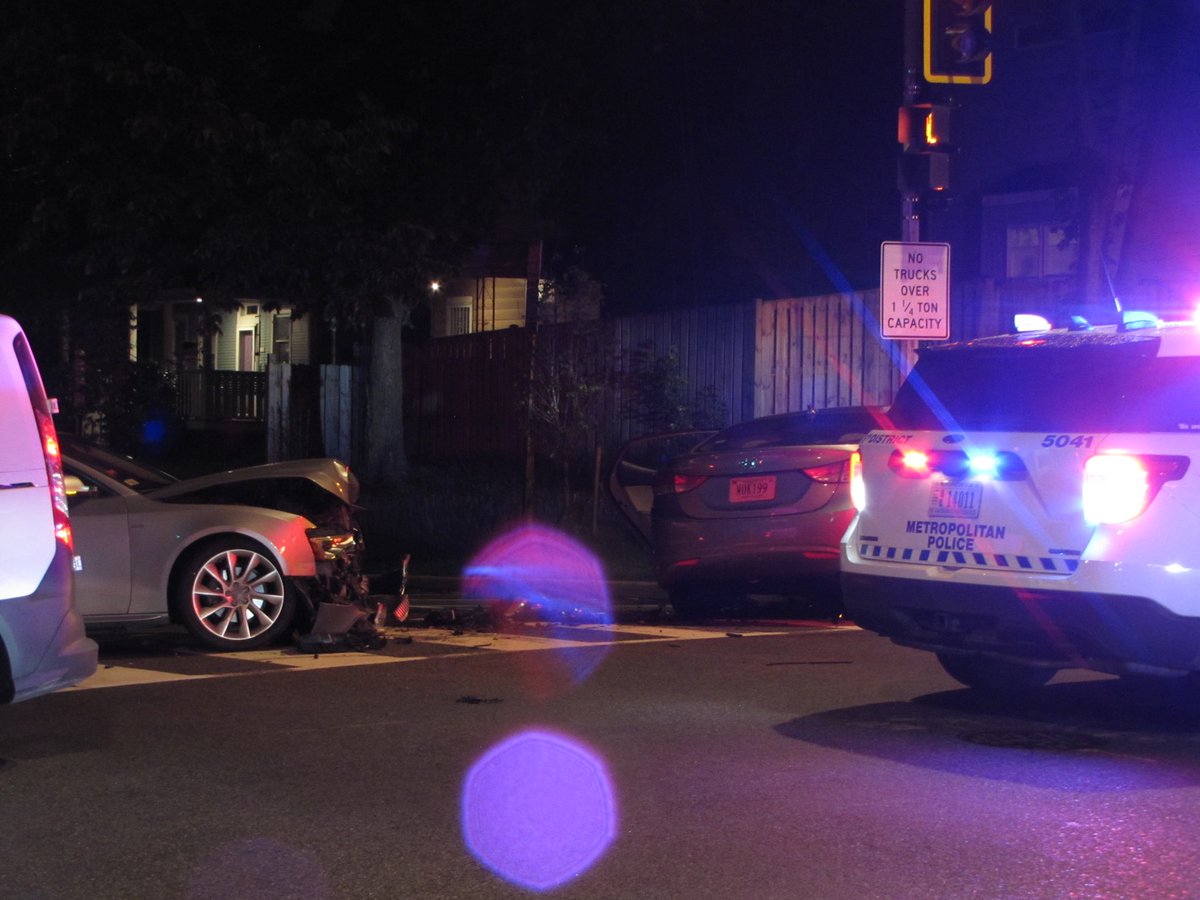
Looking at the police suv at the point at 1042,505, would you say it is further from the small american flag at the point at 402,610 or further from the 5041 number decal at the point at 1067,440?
the small american flag at the point at 402,610

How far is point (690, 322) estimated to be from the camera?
18297 mm

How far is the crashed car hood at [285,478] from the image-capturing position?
9.64 metres

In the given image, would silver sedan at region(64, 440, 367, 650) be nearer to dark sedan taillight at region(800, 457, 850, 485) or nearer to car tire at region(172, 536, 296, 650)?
car tire at region(172, 536, 296, 650)

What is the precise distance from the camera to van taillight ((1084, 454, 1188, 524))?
6059 millimetres

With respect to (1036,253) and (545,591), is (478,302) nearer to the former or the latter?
(1036,253)

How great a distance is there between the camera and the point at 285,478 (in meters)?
9.98

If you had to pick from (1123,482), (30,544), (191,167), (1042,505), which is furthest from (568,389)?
(30,544)

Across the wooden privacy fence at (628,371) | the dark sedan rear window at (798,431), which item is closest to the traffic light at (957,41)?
the wooden privacy fence at (628,371)

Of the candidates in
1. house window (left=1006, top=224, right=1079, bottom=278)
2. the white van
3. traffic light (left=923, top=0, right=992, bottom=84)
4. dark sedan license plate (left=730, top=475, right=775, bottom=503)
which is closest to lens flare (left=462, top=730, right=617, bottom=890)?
the white van

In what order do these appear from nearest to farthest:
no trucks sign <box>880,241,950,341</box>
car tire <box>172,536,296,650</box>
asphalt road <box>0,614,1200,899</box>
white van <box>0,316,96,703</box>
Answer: asphalt road <box>0,614,1200,899</box>, white van <box>0,316,96,703</box>, car tire <box>172,536,296,650</box>, no trucks sign <box>880,241,950,341</box>

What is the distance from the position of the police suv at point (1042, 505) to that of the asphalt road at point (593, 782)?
0.54m

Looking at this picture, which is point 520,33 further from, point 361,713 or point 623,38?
point 361,713

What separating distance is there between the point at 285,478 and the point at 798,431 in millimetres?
3491

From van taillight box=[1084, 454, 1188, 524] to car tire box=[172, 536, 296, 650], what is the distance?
512 cm
